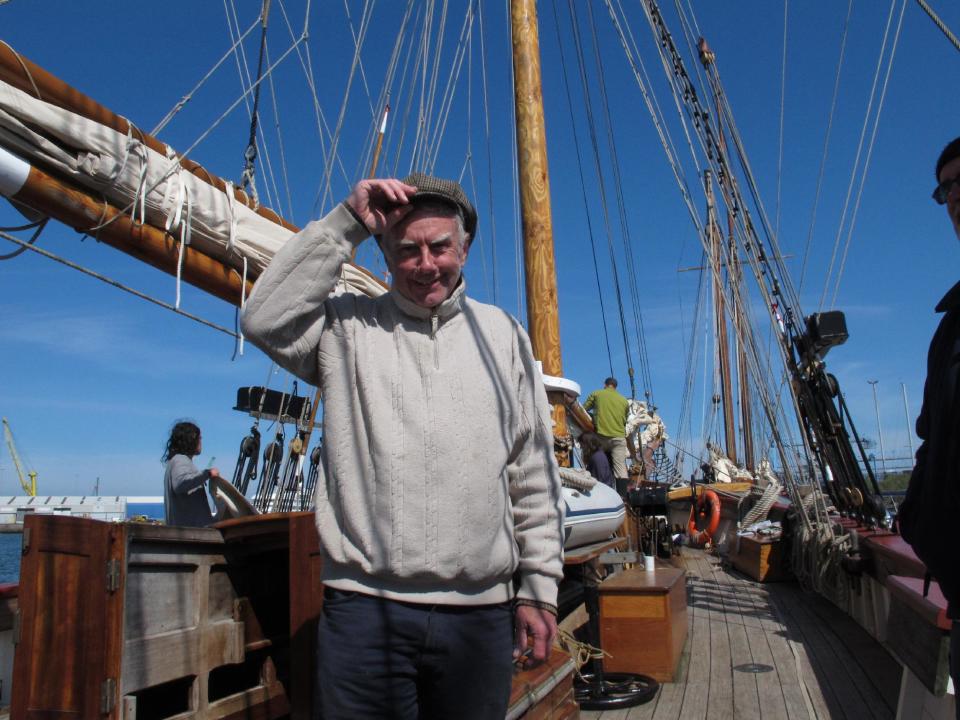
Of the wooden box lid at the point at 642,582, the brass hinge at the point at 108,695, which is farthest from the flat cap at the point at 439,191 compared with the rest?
the wooden box lid at the point at 642,582

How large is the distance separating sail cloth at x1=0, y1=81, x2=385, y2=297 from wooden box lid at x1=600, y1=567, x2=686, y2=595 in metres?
2.45

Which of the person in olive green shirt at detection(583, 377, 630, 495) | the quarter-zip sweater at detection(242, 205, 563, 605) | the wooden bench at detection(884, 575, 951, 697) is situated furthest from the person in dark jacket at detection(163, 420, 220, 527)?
the person in olive green shirt at detection(583, 377, 630, 495)

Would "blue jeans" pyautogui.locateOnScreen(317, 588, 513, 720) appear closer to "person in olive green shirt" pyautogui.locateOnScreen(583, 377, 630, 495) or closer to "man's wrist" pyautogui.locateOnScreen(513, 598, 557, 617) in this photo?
"man's wrist" pyautogui.locateOnScreen(513, 598, 557, 617)

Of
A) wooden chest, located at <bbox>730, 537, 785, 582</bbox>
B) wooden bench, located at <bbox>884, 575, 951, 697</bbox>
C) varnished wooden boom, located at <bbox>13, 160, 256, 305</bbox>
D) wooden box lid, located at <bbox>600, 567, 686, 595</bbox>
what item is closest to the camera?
wooden bench, located at <bbox>884, 575, 951, 697</bbox>

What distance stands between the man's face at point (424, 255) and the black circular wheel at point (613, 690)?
2698 mm

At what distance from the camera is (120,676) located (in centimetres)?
212

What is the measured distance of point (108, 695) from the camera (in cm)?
209

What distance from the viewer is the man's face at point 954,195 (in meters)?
1.61

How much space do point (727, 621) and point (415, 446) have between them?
4.92 meters

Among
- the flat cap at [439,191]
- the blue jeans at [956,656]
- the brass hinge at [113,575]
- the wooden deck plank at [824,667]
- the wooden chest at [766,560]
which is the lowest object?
the wooden deck plank at [824,667]

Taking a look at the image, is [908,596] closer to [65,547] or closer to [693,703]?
[693,703]

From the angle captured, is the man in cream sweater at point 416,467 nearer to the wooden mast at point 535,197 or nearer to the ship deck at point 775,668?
the ship deck at point 775,668

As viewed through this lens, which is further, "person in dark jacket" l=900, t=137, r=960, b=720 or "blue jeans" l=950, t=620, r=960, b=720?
"blue jeans" l=950, t=620, r=960, b=720

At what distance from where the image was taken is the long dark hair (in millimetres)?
4156
